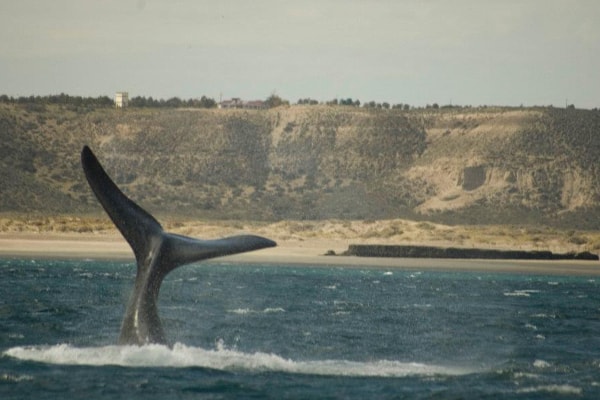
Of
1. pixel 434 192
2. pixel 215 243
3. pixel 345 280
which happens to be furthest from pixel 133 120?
pixel 215 243

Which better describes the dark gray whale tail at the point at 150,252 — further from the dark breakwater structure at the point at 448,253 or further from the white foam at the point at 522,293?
the dark breakwater structure at the point at 448,253

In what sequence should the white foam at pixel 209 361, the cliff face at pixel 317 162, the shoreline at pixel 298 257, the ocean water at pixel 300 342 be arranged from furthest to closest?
1. the cliff face at pixel 317 162
2. the shoreline at pixel 298 257
3. the white foam at pixel 209 361
4. the ocean water at pixel 300 342

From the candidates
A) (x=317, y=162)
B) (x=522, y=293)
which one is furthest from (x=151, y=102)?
(x=522, y=293)

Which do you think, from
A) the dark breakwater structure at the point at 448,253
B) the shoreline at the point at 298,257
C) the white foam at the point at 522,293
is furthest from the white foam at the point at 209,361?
the dark breakwater structure at the point at 448,253

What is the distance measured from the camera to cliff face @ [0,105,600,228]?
129m


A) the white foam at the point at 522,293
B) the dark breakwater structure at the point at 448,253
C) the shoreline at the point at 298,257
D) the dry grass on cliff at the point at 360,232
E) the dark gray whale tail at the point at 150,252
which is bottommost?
the shoreline at the point at 298,257

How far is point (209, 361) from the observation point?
97.2 feet

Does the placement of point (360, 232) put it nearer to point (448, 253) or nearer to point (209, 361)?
point (448, 253)

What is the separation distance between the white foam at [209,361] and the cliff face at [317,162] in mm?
87271

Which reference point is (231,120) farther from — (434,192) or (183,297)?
(183,297)

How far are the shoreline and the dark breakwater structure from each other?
1459mm

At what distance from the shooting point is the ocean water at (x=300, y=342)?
26.8 metres

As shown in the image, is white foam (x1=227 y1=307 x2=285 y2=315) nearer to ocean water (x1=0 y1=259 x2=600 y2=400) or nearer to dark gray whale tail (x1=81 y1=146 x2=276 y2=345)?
ocean water (x1=0 y1=259 x2=600 y2=400)

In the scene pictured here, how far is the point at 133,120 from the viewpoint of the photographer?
15425 cm
